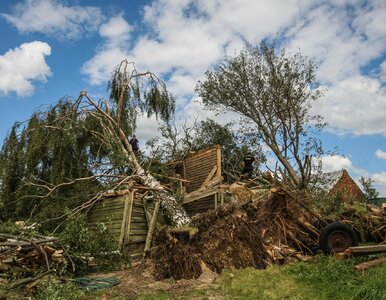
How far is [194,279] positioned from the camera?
705cm

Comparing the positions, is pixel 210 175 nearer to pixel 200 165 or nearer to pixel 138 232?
pixel 200 165

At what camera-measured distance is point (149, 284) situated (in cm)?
697

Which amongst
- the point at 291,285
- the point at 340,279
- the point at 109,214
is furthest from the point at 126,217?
the point at 340,279

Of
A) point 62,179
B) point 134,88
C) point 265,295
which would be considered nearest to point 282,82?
point 134,88

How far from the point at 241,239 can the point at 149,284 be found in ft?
6.63

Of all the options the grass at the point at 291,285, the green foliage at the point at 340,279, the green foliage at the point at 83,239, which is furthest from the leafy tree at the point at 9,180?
the green foliage at the point at 340,279

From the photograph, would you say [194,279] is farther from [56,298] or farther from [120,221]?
[120,221]

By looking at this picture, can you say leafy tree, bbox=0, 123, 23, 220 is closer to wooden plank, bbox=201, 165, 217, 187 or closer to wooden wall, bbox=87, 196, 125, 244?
wooden wall, bbox=87, 196, 125, 244

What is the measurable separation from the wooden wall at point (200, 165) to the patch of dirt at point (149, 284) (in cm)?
561

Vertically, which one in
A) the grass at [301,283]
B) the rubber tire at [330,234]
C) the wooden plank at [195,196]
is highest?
the wooden plank at [195,196]

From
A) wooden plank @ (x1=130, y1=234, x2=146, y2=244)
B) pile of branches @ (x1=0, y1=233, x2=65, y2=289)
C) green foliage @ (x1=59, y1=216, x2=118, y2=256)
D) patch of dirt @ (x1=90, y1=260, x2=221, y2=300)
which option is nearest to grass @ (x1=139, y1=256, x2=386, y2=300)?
patch of dirt @ (x1=90, y1=260, x2=221, y2=300)

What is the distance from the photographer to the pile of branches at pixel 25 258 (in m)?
6.57

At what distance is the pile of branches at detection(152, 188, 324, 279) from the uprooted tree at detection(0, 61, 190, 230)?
2915 mm

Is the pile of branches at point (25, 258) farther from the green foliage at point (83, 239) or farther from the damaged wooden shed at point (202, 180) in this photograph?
the damaged wooden shed at point (202, 180)
